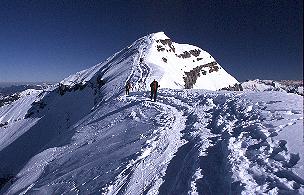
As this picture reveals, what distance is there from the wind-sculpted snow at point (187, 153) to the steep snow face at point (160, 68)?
31.3m

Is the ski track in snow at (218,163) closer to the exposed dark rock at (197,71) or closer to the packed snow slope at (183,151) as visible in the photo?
the packed snow slope at (183,151)

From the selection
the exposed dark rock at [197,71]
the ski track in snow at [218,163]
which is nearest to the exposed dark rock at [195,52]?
the exposed dark rock at [197,71]

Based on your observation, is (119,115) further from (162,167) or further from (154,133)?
(162,167)

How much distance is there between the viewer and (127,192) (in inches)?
437

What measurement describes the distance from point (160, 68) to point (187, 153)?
6117 cm

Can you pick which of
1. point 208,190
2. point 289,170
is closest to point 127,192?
point 208,190

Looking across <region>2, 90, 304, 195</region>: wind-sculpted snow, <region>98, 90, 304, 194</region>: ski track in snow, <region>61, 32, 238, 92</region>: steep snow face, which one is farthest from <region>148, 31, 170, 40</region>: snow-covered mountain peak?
<region>98, 90, 304, 194</region>: ski track in snow

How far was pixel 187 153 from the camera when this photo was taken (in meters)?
13.1

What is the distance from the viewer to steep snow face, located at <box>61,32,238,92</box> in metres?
65.1

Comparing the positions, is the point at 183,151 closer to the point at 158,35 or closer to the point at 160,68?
the point at 160,68

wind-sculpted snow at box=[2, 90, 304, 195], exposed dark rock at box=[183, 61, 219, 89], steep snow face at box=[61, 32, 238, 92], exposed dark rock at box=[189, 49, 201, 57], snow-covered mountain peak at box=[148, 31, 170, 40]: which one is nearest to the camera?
wind-sculpted snow at box=[2, 90, 304, 195]

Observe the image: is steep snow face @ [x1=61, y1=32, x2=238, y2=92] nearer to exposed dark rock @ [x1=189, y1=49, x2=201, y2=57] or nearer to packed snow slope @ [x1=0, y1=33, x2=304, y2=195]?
exposed dark rock @ [x1=189, y1=49, x2=201, y2=57]

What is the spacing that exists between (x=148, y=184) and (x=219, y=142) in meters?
4.16

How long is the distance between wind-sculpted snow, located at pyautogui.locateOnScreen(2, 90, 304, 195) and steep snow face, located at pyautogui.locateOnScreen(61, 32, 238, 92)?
31.3 m
